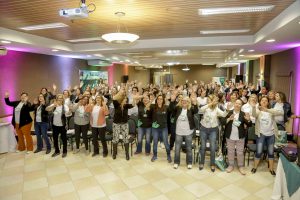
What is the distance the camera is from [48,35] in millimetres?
6578

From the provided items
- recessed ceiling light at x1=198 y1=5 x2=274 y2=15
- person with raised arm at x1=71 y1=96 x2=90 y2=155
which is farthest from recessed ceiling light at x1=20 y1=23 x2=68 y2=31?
recessed ceiling light at x1=198 y1=5 x2=274 y2=15

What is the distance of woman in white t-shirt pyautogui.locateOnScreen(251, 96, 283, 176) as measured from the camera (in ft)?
13.6

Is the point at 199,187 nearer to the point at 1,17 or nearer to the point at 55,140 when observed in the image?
the point at 55,140

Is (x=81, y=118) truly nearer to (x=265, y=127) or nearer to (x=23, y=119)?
(x=23, y=119)

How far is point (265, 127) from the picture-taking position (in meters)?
4.17

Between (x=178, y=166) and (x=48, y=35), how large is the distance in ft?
18.0

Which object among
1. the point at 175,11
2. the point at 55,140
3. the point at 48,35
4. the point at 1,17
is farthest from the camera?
the point at 48,35

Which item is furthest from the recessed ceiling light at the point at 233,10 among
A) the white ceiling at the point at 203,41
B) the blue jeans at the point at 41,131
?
the blue jeans at the point at 41,131

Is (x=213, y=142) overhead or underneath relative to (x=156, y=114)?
underneath

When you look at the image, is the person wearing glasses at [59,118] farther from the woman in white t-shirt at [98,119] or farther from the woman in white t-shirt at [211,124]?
the woman in white t-shirt at [211,124]

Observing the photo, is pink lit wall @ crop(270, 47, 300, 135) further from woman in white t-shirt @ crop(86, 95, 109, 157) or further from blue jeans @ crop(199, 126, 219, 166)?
woman in white t-shirt @ crop(86, 95, 109, 157)

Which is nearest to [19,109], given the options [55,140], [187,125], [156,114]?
[55,140]

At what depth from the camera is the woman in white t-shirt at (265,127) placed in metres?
4.16

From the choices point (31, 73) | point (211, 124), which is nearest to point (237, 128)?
point (211, 124)
